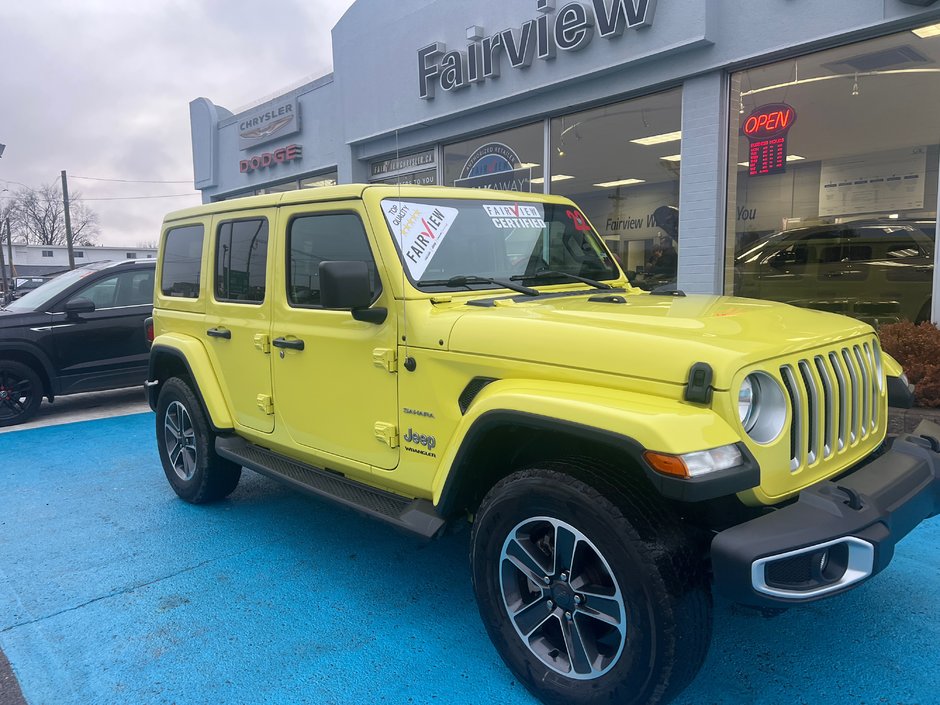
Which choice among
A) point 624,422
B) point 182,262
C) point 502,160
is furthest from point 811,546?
point 502,160

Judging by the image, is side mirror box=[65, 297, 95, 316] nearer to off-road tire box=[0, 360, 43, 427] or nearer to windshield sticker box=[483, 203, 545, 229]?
off-road tire box=[0, 360, 43, 427]

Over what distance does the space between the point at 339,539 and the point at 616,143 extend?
6.45 m

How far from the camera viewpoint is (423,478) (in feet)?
9.62

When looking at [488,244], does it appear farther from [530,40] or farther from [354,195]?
[530,40]

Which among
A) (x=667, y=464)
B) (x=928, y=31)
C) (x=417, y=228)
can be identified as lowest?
(x=667, y=464)

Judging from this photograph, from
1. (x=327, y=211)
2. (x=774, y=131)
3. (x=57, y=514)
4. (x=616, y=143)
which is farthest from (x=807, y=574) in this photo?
(x=616, y=143)

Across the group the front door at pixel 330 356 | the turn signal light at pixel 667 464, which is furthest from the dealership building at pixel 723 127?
the turn signal light at pixel 667 464

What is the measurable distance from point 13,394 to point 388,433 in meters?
6.24

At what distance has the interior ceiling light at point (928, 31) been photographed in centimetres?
608

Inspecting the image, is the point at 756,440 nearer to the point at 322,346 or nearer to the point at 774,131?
the point at 322,346

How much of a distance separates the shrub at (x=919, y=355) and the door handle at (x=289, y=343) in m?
4.50

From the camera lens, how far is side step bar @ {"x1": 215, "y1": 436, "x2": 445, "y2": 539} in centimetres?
282

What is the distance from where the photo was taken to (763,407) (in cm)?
227

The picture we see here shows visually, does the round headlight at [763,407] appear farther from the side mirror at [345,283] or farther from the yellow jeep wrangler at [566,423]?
the side mirror at [345,283]
